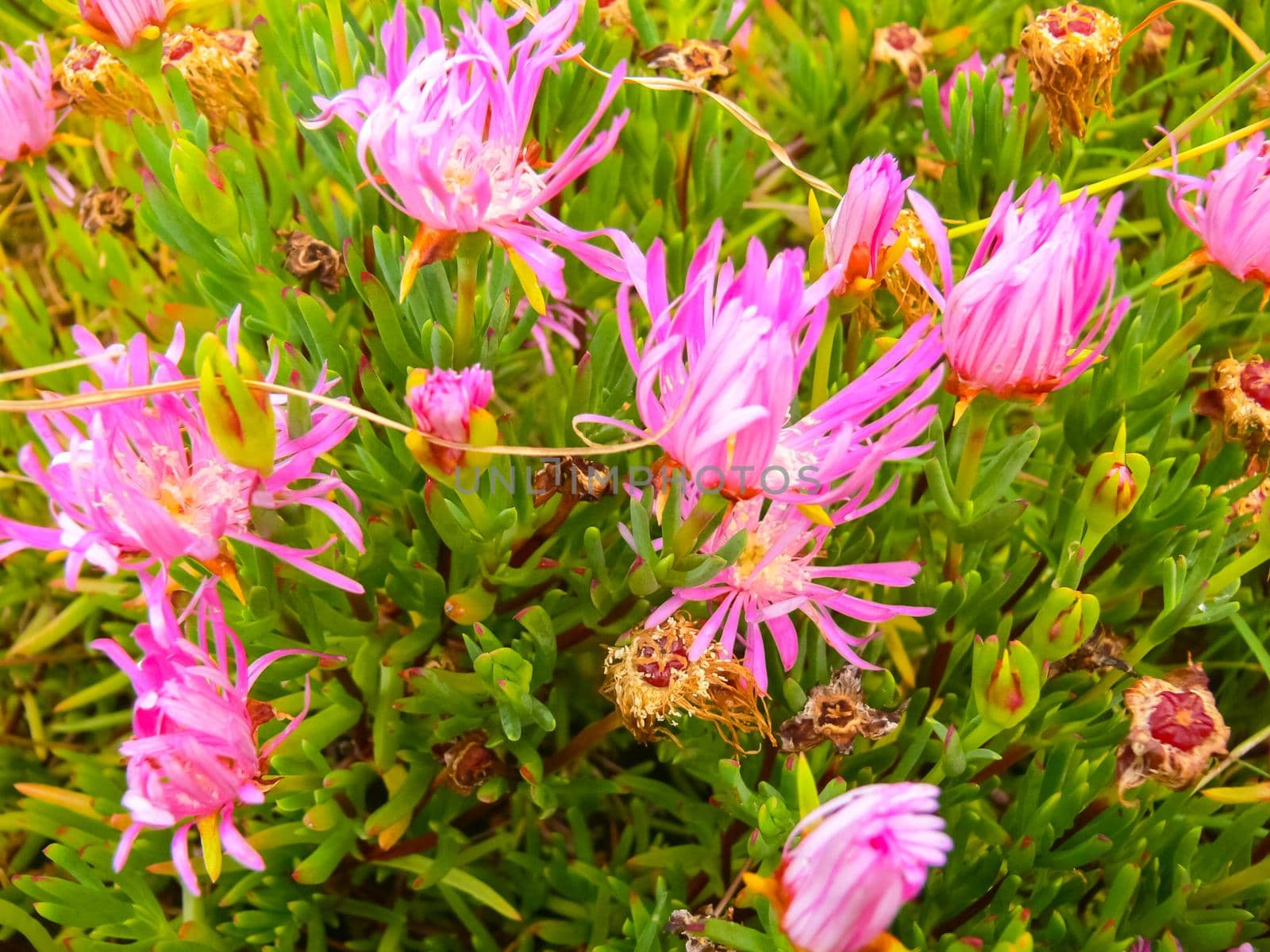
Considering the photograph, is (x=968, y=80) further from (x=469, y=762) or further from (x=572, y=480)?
(x=469, y=762)

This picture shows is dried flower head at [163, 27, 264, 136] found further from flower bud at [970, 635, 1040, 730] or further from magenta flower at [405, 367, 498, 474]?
flower bud at [970, 635, 1040, 730]

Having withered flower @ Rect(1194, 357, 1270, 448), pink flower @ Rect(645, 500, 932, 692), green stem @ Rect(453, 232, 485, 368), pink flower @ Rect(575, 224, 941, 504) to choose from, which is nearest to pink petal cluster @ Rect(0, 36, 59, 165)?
green stem @ Rect(453, 232, 485, 368)

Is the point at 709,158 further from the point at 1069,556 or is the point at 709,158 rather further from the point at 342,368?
the point at 1069,556

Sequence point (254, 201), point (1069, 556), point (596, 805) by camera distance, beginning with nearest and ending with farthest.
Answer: point (1069, 556)
point (254, 201)
point (596, 805)

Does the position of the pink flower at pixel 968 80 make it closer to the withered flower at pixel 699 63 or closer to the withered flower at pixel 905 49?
the withered flower at pixel 905 49

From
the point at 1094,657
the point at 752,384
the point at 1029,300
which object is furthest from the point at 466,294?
the point at 1094,657

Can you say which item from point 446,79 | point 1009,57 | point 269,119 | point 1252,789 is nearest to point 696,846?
point 1252,789
